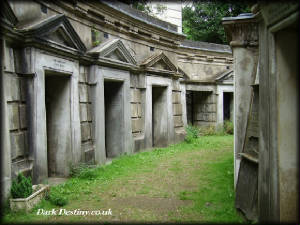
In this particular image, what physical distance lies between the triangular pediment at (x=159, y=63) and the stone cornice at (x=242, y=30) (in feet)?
15.5

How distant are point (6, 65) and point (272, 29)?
4152 mm

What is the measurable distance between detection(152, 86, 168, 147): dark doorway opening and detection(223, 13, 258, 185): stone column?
592 centimetres

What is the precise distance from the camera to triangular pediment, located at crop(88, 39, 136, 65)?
24.8 feet

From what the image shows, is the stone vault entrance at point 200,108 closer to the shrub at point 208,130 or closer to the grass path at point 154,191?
the shrub at point 208,130

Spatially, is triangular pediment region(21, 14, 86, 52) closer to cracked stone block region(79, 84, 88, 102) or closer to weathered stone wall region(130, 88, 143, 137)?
cracked stone block region(79, 84, 88, 102)

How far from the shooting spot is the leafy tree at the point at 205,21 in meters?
18.3

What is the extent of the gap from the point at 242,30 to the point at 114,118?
501cm

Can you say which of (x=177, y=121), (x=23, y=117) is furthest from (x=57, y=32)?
(x=177, y=121)

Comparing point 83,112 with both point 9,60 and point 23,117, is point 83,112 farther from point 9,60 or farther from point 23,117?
point 9,60

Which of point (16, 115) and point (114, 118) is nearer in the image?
point (16, 115)

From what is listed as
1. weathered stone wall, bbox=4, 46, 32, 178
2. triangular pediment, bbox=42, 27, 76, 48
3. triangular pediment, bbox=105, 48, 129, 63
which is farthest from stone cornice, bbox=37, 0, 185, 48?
weathered stone wall, bbox=4, 46, 32, 178

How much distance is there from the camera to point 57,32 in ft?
20.4

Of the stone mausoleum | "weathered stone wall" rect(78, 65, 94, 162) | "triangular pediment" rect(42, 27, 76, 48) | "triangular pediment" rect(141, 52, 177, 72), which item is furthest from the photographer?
"triangular pediment" rect(141, 52, 177, 72)

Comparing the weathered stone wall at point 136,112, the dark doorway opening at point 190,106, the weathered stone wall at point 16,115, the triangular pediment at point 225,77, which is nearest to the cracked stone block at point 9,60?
the weathered stone wall at point 16,115
